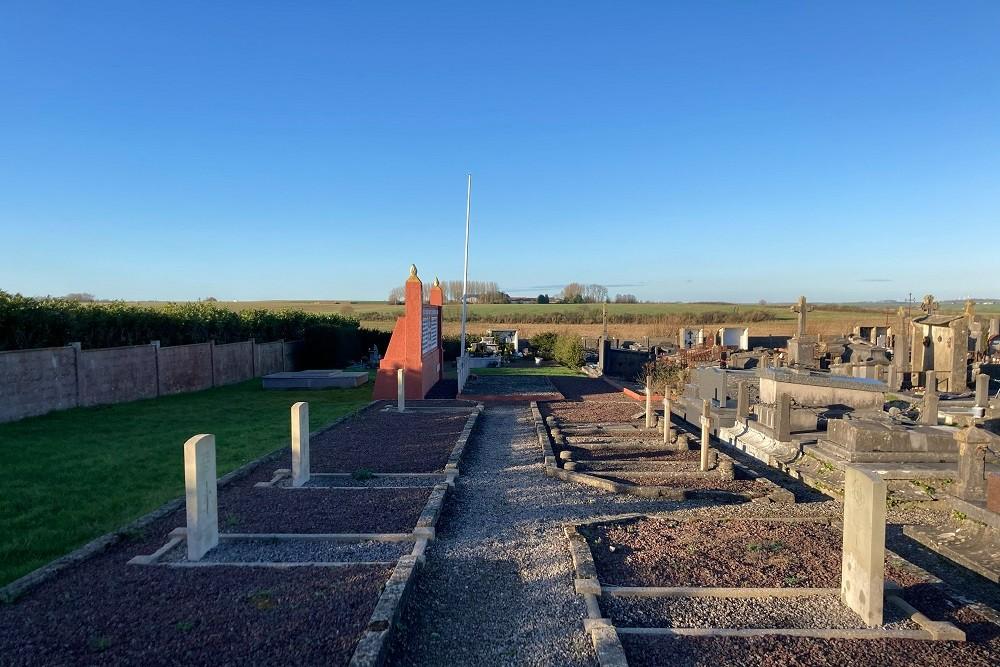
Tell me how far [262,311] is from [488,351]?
11.4 meters

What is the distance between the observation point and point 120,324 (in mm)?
17188

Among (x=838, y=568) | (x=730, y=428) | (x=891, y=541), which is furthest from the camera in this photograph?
(x=730, y=428)

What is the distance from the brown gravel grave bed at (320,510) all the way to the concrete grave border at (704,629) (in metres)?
1.94

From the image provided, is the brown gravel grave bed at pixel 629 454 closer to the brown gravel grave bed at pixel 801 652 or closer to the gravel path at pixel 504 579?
the gravel path at pixel 504 579

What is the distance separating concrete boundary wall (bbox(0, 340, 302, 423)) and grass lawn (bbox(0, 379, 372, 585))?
46cm

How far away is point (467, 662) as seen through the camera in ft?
11.1

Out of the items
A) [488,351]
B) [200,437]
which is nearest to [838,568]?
[200,437]

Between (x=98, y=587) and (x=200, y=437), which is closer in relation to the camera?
(x=98, y=587)

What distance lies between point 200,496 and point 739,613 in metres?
4.08

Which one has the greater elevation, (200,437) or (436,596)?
(200,437)

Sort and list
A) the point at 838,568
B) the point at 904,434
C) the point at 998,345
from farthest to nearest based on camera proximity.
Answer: the point at 998,345
the point at 904,434
the point at 838,568

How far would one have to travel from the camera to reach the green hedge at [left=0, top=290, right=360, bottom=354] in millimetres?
13812

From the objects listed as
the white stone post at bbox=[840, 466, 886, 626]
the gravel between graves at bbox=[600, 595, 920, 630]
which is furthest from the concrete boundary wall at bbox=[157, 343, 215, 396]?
the white stone post at bbox=[840, 466, 886, 626]

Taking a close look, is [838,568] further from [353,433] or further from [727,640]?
[353,433]
